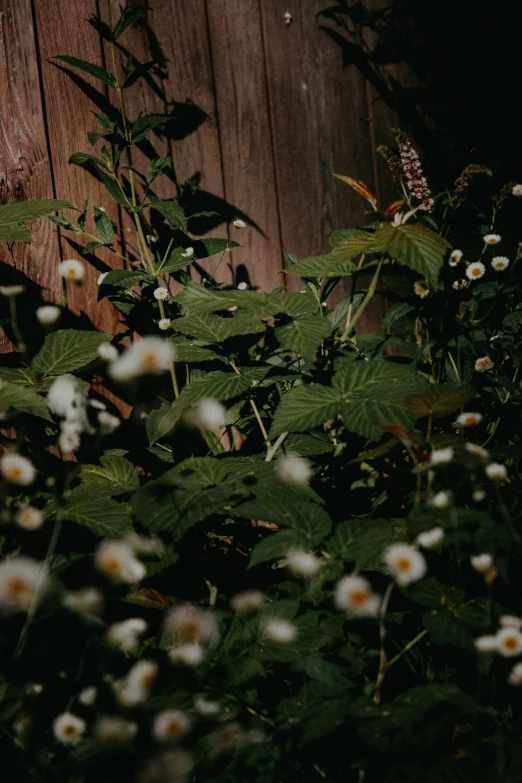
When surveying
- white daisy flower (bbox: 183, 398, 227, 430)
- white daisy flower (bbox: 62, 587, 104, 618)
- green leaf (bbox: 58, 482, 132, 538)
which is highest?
white daisy flower (bbox: 183, 398, 227, 430)

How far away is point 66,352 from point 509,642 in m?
0.94

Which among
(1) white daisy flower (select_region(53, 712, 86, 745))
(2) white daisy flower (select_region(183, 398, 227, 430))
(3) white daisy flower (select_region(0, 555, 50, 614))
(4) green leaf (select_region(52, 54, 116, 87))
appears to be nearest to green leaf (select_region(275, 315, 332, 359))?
(2) white daisy flower (select_region(183, 398, 227, 430))

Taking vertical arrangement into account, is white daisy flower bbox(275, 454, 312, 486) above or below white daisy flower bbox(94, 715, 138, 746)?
above

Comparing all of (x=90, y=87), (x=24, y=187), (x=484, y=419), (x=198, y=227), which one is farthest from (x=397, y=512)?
(x=90, y=87)

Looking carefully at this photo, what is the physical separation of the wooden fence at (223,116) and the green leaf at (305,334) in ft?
2.09

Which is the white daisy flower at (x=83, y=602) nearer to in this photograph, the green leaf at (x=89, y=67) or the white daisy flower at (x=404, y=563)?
A: the white daisy flower at (x=404, y=563)

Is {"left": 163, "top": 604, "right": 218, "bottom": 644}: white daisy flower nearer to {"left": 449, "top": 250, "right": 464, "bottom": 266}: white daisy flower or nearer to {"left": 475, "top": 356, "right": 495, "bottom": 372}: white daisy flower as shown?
{"left": 475, "top": 356, "right": 495, "bottom": 372}: white daisy flower

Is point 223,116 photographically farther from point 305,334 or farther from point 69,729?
point 69,729

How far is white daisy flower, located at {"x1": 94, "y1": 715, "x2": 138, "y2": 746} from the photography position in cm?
74

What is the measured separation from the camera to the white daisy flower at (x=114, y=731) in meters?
0.74

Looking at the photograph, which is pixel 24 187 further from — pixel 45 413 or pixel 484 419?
pixel 484 419

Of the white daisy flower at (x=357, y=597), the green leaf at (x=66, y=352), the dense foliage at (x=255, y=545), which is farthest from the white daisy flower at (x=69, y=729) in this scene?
the green leaf at (x=66, y=352)

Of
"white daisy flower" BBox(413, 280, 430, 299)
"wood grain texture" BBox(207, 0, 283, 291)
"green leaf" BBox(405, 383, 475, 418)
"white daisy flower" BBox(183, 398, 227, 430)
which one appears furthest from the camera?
"wood grain texture" BBox(207, 0, 283, 291)

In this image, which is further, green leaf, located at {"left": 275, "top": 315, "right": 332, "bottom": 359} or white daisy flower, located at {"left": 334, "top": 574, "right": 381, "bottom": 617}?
green leaf, located at {"left": 275, "top": 315, "right": 332, "bottom": 359}
